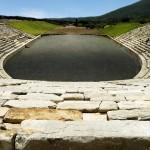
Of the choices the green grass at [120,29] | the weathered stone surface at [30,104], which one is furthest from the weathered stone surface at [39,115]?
the green grass at [120,29]

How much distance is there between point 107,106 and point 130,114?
0.71 m

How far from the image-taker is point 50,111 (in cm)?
443

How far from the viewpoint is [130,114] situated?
4.23m

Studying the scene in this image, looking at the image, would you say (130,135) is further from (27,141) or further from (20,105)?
(20,105)

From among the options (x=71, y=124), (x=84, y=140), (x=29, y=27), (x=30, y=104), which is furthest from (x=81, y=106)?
(x=29, y=27)

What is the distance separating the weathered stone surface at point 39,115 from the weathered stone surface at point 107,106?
46 cm

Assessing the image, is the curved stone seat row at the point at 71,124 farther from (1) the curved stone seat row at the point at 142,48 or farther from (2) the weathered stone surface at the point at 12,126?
(1) the curved stone seat row at the point at 142,48

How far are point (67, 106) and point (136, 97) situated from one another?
151cm


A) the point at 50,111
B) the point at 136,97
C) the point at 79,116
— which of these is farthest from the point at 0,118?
the point at 136,97

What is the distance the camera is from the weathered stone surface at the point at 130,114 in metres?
4.07

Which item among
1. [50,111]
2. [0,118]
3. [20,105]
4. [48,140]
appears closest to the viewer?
[48,140]

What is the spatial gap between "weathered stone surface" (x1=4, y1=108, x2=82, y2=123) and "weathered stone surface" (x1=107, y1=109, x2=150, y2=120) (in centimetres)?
43

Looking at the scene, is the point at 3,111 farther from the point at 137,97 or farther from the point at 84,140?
the point at 137,97

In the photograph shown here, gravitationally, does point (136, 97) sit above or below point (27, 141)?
below
